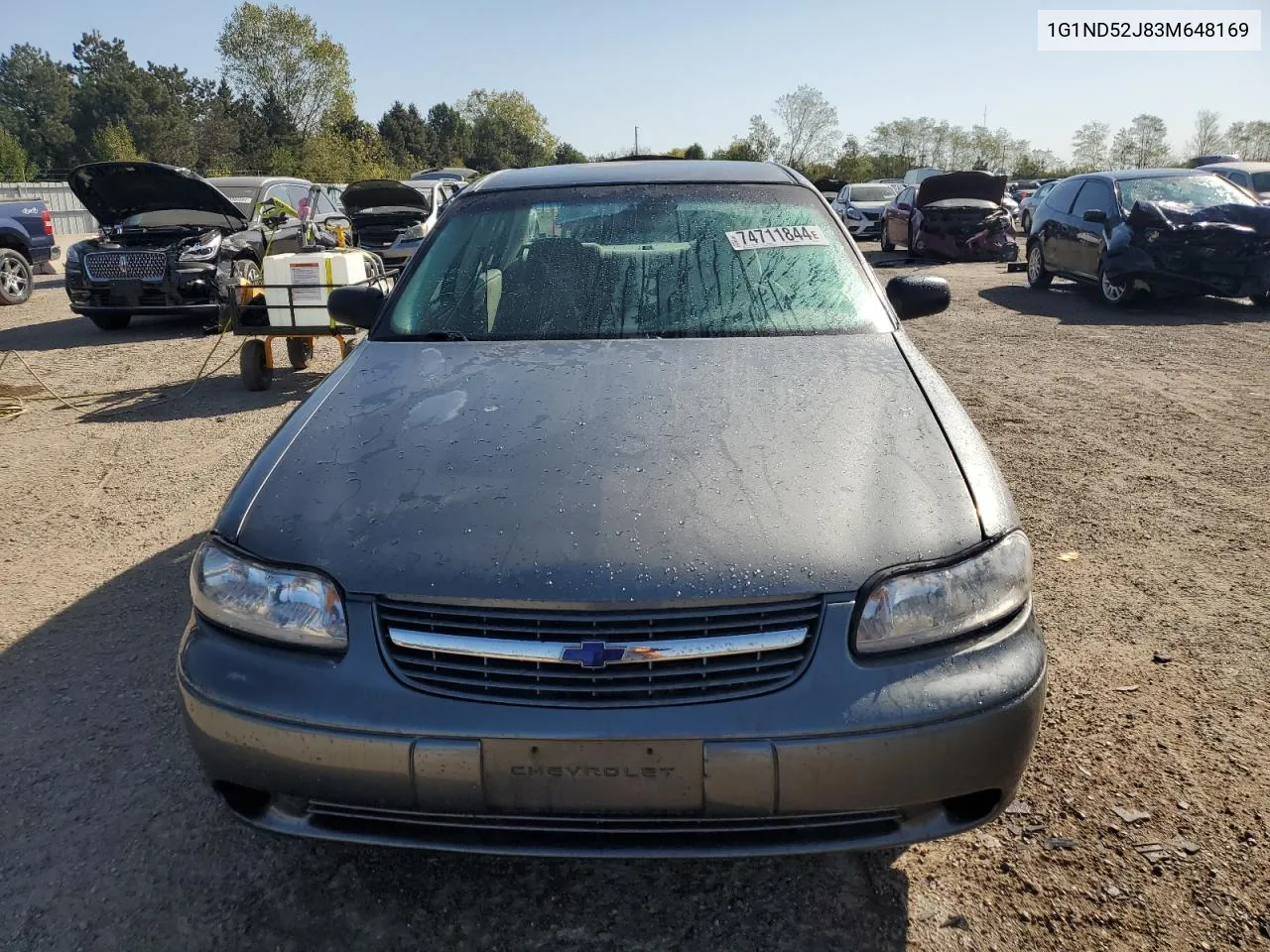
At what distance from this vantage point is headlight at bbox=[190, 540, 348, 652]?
1902 millimetres

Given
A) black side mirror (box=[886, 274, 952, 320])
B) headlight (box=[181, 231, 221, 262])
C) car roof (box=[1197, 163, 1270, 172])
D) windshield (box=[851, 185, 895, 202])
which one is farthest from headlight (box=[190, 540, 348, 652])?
windshield (box=[851, 185, 895, 202])

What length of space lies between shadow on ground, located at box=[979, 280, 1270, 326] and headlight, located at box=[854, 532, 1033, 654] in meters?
9.34

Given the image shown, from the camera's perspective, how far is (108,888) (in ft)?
7.14

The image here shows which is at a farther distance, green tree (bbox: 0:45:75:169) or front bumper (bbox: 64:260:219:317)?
green tree (bbox: 0:45:75:169)

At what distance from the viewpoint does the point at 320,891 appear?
2.16 meters

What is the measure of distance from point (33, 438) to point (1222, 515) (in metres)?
7.02

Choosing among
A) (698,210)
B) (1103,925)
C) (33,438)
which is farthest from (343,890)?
(33,438)

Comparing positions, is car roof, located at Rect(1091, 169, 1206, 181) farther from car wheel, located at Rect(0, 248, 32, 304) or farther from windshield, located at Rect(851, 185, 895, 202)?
car wheel, located at Rect(0, 248, 32, 304)

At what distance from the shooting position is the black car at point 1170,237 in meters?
10.2

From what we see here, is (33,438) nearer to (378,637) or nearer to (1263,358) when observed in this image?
(378,637)

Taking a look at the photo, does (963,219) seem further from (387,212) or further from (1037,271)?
(387,212)

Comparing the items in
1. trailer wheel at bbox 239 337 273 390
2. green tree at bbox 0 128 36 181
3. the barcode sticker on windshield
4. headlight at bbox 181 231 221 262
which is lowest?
trailer wheel at bbox 239 337 273 390

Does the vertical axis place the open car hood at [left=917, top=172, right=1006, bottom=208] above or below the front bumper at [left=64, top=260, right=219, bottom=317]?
above

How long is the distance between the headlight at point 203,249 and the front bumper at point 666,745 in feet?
31.1
